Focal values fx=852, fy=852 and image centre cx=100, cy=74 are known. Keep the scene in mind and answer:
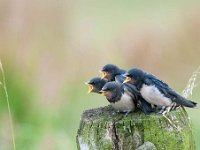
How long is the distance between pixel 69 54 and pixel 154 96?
16.6 ft

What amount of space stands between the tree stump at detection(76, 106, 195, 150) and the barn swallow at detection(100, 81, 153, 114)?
5.5 inches

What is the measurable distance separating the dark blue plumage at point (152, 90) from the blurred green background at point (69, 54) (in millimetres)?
2180

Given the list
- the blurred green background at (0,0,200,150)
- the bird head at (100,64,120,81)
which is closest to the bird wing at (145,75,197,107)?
the bird head at (100,64,120,81)

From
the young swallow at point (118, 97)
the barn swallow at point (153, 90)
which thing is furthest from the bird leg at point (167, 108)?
the young swallow at point (118, 97)

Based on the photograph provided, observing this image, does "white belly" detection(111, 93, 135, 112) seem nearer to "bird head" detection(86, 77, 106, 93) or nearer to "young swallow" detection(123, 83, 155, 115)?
"young swallow" detection(123, 83, 155, 115)

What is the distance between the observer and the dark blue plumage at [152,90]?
3.93 meters

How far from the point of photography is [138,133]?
367 cm

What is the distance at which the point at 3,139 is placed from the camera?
20.4 feet

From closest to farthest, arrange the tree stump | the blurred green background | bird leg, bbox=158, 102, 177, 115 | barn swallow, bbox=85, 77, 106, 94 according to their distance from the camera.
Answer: the tree stump → bird leg, bbox=158, 102, 177, 115 → barn swallow, bbox=85, 77, 106, 94 → the blurred green background

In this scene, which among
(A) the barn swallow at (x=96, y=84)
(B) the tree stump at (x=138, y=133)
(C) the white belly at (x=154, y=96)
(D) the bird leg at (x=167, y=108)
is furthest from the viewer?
(A) the barn swallow at (x=96, y=84)

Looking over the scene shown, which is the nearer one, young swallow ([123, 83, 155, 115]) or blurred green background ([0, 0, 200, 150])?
young swallow ([123, 83, 155, 115])

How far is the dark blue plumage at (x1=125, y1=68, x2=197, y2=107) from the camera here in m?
3.93

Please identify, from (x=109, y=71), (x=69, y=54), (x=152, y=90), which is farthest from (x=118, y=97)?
(x=69, y=54)

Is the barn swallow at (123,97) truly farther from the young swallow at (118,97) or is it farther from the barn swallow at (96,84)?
the barn swallow at (96,84)
